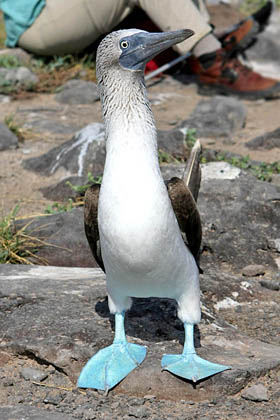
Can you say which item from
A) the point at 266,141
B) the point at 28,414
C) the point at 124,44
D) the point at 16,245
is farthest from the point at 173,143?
the point at 28,414

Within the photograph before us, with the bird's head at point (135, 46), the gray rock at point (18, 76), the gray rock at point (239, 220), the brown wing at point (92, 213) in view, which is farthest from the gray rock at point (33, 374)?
the gray rock at point (18, 76)

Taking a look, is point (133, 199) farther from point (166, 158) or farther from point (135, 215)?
point (166, 158)

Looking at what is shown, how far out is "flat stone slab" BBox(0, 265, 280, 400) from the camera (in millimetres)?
3129

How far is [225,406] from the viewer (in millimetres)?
3018

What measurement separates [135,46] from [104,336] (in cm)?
143

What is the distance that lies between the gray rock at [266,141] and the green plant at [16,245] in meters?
2.85

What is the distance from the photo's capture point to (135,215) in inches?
113

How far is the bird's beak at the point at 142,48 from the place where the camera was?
2.95 metres

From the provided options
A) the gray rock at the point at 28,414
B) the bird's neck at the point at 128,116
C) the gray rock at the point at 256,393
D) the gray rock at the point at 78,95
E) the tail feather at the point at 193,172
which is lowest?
the gray rock at the point at 78,95

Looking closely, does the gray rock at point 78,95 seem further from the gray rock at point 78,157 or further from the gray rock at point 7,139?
the gray rock at point 78,157

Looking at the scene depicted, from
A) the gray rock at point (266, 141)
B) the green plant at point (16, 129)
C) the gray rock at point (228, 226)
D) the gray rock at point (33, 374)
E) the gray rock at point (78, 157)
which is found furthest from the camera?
the green plant at point (16, 129)

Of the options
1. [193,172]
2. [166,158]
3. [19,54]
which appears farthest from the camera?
[19,54]

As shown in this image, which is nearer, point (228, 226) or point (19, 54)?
point (228, 226)

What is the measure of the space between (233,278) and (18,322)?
1.42 meters
